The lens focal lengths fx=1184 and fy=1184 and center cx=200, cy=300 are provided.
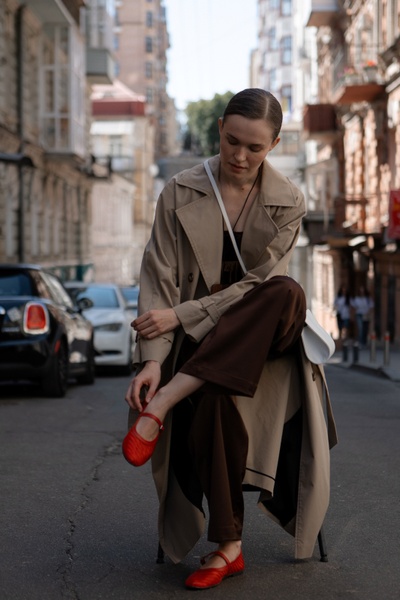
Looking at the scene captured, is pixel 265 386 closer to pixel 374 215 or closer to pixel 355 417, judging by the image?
pixel 355 417

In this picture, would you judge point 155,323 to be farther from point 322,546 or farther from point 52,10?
point 52,10

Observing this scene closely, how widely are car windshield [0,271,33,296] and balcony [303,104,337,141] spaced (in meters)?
32.5

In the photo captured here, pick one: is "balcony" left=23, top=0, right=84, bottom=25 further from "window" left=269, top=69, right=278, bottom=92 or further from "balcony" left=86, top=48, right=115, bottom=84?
"window" left=269, top=69, right=278, bottom=92

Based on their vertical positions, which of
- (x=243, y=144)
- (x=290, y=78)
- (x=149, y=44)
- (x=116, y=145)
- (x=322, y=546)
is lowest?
(x=322, y=546)

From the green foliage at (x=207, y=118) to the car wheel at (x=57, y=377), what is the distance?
303 feet

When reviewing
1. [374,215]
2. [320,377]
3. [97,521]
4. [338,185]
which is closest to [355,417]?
[97,521]

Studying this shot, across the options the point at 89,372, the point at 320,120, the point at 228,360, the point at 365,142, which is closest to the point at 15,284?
the point at 89,372

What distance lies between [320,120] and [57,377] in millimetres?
33005

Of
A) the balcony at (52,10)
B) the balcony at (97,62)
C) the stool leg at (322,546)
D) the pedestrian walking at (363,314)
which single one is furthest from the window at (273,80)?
the stool leg at (322,546)

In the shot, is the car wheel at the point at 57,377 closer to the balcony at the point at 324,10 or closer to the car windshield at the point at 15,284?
the car windshield at the point at 15,284

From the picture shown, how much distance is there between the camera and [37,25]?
35094 mm

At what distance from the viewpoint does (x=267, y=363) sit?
14.8 ft

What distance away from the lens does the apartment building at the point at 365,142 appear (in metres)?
31.6

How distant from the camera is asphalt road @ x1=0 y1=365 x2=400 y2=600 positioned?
4.39m
